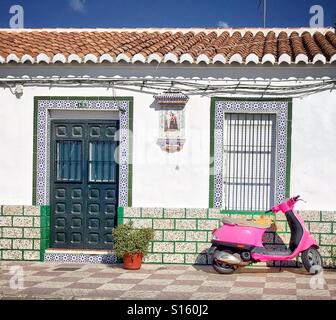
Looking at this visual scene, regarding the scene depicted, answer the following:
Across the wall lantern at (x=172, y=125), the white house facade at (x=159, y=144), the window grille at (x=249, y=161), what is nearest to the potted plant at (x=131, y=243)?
the white house facade at (x=159, y=144)

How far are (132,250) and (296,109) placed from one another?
3604 mm

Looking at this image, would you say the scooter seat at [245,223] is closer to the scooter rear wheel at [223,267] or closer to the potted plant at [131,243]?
the scooter rear wheel at [223,267]

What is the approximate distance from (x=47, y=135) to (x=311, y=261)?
498 cm

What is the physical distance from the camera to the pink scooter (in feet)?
34.1

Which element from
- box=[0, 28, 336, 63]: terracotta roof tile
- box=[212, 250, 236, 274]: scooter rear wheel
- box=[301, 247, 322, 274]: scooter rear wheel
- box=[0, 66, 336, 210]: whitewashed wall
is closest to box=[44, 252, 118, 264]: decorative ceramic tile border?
box=[0, 66, 336, 210]: whitewashed wall

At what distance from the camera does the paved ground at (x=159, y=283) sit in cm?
891

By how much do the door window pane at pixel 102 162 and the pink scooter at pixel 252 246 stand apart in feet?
7.86

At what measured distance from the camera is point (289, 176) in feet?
37.2

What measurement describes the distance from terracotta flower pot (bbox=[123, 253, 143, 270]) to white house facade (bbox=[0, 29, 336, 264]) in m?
0.56

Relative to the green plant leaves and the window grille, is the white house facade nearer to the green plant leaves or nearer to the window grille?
the window grille

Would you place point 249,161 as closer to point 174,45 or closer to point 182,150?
point 182,150

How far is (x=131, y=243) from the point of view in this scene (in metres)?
10.8
